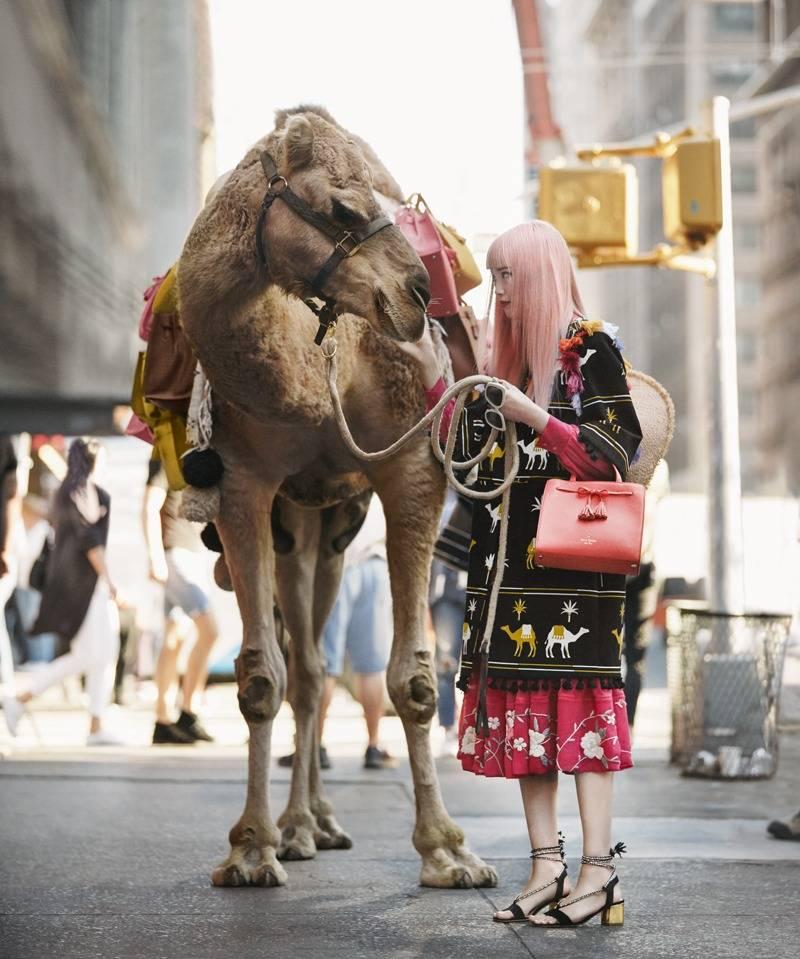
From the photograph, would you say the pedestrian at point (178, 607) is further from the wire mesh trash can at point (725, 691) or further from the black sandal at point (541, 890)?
the black sandal at point (541, 890)

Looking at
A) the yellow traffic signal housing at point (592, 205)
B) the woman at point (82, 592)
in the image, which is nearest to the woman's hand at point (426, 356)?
the woman at point (82, 592)

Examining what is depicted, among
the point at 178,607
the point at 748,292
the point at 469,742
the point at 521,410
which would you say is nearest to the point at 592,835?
the point at 469,742

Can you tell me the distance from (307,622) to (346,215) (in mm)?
2436

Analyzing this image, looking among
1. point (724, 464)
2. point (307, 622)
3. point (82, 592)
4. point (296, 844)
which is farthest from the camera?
point (724, 464)

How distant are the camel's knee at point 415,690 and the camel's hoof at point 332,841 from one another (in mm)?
885

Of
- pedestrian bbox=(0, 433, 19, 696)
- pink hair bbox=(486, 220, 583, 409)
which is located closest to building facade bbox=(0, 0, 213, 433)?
pedestrian bbox=(0, 433, 19, 696)

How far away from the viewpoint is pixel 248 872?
19.7ft

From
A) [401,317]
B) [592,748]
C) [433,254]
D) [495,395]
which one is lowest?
[592,748]

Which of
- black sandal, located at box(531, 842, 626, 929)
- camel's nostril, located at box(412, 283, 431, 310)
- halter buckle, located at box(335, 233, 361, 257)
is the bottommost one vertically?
black sandal, located at box(531, 842, 626, 929)

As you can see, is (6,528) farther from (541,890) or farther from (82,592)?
(541,890)

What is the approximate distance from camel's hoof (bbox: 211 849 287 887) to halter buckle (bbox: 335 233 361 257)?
82.5 inches

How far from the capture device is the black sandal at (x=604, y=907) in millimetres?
Answer: 5219

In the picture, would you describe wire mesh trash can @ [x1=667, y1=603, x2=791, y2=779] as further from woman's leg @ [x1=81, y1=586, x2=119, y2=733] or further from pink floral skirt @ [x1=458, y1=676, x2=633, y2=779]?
pink floral skirt @ [x1=458, y1=676, x2=633, y2=779]

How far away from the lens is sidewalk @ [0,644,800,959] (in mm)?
4992
